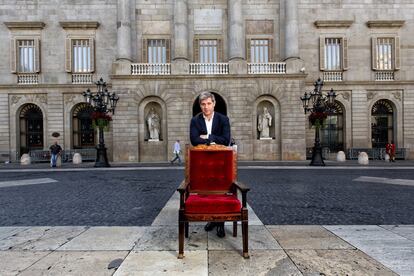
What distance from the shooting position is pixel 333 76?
25.1m

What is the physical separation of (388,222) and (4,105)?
29392mm

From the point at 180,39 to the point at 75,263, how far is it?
21.6 metres

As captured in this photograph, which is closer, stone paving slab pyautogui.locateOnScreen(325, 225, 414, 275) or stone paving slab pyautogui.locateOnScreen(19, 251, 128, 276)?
stone paving slab pyautogui.locateOnScreen(19, 251, 128, 276)

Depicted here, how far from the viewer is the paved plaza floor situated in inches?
133

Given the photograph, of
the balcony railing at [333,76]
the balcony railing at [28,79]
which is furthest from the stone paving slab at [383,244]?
the balcony railing at [28,79]

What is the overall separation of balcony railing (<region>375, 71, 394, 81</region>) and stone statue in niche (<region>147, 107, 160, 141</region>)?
66.1ft

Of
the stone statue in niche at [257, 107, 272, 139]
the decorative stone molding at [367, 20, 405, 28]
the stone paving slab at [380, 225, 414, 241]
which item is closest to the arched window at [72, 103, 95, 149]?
the stone statue in niche at [257, 107, 272, 139]

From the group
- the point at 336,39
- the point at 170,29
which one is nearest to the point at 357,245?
the point at 170,29

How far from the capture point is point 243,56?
23234 millimetres

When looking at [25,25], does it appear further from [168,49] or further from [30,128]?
[168,49]

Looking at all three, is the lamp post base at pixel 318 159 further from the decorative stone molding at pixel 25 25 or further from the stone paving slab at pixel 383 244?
the decorative stone molding at pixel 25 25

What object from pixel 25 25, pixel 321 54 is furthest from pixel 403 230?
pixel 25 25

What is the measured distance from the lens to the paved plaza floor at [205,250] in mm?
3369

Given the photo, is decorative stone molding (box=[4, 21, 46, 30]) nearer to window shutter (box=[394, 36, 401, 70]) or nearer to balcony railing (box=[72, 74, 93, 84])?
balcony railing (box=[72, 74, 93, 84])
